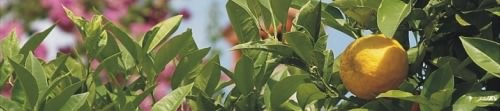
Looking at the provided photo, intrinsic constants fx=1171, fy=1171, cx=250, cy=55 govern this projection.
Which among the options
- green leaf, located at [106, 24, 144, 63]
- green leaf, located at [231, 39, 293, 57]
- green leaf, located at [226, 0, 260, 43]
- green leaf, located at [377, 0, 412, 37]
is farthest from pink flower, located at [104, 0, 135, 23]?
green leaf, located at [377, 0, 412, 37]

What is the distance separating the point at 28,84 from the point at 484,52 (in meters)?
0.49

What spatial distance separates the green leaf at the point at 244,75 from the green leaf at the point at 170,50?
0.09m

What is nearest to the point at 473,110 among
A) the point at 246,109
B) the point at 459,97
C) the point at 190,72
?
the point at 459,97

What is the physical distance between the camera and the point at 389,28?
1108mm

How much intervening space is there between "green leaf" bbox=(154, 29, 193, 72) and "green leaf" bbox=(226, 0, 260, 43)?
0.26 feet

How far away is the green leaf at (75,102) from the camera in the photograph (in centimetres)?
126

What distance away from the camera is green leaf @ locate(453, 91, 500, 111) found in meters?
1.12

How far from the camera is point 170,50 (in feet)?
4.54

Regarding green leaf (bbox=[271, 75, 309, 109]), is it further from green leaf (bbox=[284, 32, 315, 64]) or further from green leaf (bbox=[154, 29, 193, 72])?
green leaf (bbox=[154, 29, 193, 72])

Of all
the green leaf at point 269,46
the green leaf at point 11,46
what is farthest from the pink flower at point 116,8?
the green leaf at point 269,46

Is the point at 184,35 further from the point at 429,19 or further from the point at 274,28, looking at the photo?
the point at 429,19

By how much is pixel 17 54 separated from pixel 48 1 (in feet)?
6.05

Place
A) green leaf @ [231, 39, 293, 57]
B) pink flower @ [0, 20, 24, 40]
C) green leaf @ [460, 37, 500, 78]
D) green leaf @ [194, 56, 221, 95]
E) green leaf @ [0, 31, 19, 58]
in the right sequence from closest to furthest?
green leaf @ [460, 37, 500, 78] → green leaf @ [231, 39, 293, 57] → green leaf @ [194, 56, 221, 95] → green leaf @ [0, 31, 19, 58] → pink flower @ [0, 20, 24, 40]

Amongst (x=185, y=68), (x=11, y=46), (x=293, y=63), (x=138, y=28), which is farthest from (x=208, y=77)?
(x=138, y=28)
